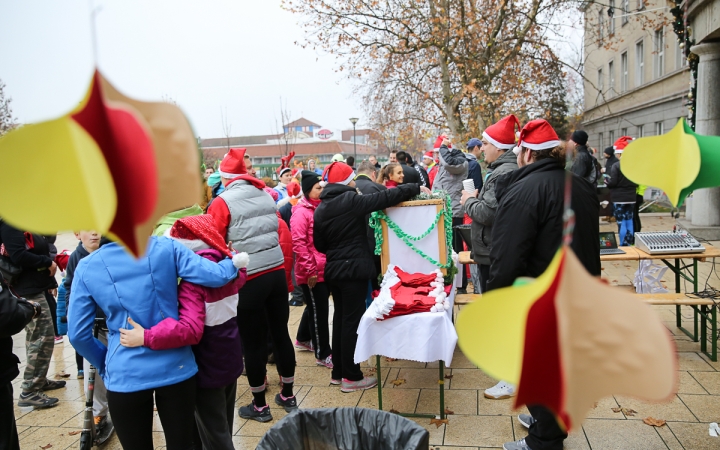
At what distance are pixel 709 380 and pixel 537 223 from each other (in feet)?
10.1

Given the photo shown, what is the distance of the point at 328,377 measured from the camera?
16.7 ft

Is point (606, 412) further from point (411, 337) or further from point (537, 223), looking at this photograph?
point (537, 223)

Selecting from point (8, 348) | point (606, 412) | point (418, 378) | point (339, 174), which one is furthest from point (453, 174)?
point (8, 348)

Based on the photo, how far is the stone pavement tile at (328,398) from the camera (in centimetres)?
451

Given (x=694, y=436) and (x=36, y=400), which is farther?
(x=36, y=400)

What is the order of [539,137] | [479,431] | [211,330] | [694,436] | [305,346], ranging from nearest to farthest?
[539,137] < [211,330] < [694,436] < [479,431] < [305,346]

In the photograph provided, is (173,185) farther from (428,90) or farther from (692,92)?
(428,90)

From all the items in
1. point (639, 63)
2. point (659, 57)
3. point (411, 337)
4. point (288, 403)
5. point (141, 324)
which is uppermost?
point (639, 63)

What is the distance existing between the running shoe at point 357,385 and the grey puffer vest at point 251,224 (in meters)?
1.37

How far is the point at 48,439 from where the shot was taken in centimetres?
418

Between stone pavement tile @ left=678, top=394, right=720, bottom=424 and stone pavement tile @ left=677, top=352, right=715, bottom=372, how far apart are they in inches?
22.5

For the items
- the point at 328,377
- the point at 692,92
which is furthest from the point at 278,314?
the point at 692,92

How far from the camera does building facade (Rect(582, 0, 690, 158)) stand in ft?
52.3

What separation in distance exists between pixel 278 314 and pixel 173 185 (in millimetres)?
3606
